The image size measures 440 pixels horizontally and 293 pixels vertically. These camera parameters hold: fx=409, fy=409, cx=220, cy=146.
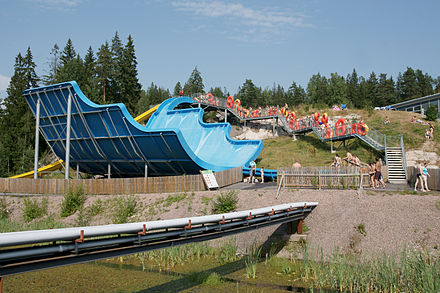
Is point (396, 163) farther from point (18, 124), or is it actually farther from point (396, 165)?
point (18, 124)

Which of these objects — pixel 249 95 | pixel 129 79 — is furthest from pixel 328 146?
pixel 249 95

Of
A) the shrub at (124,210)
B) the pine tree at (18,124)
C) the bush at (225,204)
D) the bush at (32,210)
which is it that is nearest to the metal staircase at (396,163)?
the bush at (225,204)

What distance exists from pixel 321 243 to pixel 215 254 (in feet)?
16.3

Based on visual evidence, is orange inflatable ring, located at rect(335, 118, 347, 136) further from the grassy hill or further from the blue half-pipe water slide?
the blue half-pipe water slide

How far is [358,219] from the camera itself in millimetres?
19469

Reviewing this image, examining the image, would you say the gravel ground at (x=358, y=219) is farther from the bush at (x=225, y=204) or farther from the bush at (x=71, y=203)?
the bush at (x=71, y=203)

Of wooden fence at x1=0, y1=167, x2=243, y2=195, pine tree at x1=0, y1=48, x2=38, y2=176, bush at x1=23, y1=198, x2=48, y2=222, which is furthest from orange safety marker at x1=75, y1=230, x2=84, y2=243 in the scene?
pine tree at x1=0, y1=48, x2=38, y2=176

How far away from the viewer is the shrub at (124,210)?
83.0 ft

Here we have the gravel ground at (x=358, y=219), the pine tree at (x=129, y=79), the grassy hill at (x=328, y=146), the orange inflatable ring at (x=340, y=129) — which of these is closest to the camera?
the gravel ground at (x=358, y=219)

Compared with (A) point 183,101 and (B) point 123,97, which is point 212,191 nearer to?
(A) point 183,101

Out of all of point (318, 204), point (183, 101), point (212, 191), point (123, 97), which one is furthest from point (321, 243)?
point (123, 97)

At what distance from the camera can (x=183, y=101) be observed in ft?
163

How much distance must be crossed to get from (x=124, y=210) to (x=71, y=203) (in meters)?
5.58

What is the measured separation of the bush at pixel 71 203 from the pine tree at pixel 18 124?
108 ft
